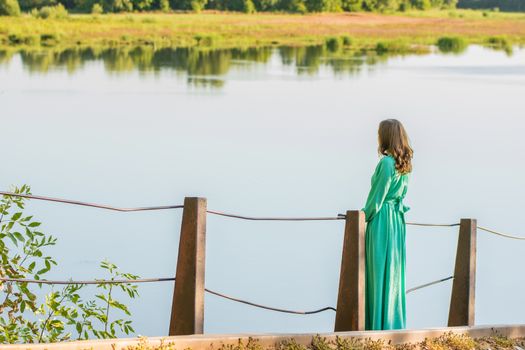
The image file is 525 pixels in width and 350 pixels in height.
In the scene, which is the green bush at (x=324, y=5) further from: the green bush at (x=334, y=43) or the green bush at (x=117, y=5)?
the green bush at (x=334, y=43)

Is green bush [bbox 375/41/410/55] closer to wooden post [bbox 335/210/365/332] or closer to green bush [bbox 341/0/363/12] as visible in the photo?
green bush [bbox 341/0/363/12]

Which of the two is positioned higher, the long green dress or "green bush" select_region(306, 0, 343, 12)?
the long green dress

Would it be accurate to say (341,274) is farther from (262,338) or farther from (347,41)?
(347,41)

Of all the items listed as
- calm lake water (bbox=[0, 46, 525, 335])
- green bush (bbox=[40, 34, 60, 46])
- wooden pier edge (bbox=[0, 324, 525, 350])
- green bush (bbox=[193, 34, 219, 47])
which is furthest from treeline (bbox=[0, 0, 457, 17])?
wooden pier edge (bbox=[0, 324, 525, 350])

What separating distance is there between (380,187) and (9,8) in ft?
177

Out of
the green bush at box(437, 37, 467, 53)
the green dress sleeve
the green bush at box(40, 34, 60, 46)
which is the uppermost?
the green dress sleeve

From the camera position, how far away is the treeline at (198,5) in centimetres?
6438

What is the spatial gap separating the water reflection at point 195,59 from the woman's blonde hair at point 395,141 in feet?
91.3

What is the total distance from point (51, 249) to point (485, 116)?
1601 centimetres

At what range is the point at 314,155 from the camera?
23000 millimetres

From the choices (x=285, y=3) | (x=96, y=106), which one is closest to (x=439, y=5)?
(x=285, y=3)

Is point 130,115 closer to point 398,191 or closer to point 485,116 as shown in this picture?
point 485,116

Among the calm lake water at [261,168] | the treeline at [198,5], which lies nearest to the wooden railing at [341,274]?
the calm lake water at [261,168]

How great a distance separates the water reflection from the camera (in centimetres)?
3991
